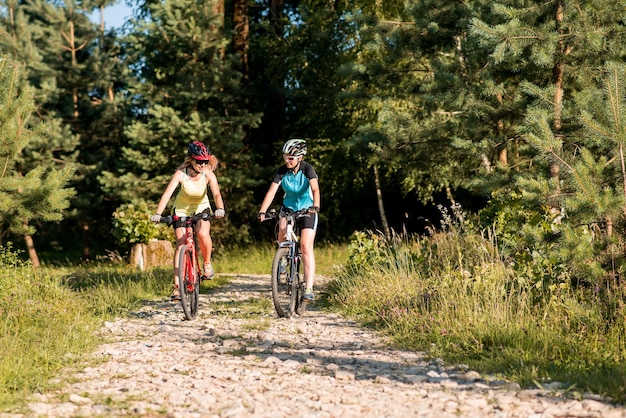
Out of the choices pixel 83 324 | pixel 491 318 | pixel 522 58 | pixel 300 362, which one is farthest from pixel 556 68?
pixel 83 324

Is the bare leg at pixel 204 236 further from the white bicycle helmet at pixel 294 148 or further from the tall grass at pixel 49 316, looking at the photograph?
the white bicycle helmet at pixel 294 148

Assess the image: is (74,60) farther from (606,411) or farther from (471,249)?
(606,411)

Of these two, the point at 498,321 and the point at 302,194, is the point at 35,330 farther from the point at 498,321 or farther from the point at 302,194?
the point at 498,321

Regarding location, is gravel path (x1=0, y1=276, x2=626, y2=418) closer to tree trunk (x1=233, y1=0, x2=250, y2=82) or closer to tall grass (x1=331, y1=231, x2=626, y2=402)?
tall grass (x1=331, y1=231, x2=626, y2=402)

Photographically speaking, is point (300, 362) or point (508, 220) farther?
point (508, 220)

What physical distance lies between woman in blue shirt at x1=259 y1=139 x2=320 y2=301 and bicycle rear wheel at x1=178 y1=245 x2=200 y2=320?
0.88 meters

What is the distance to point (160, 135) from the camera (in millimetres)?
18578

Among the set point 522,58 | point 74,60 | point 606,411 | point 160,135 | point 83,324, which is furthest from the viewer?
point 74,60

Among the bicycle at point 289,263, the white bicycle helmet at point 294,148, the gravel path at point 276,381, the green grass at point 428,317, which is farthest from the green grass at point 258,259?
the gravel path at point 276,381

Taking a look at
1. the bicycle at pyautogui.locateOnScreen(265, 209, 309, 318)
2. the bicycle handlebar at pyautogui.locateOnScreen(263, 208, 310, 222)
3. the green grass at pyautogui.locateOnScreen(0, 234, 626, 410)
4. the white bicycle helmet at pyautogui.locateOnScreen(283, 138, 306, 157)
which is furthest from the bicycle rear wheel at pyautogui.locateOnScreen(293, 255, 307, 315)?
the white bicycle helmet at pyautogui.locateOnScreen(283, 138, 306, 157)

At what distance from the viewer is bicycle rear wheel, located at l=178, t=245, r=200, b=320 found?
8.09m

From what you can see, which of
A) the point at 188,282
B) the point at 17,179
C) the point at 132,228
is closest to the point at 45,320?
the point at 188,282

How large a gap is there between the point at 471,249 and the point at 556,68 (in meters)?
2.43

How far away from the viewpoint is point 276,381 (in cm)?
538
